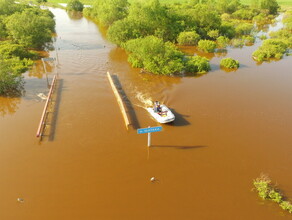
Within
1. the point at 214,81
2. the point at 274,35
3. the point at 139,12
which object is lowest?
the point at 214,81

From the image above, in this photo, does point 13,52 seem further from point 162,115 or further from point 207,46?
point 207,46

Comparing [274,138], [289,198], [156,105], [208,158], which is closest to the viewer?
[289,198]

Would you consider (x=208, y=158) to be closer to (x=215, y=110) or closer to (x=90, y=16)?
(x=215, y=110)

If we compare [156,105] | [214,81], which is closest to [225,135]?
[156,105]

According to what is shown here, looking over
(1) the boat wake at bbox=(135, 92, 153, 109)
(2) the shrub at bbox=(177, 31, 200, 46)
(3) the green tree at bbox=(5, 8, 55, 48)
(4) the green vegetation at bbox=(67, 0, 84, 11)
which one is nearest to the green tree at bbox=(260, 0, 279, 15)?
(2) the shrub at bbox=(177, 31, 200, 46)

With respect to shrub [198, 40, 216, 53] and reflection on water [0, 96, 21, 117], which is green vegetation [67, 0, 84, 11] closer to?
shrub [198, 40, 216, 53]

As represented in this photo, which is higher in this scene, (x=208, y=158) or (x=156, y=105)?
(x=156, y=105)

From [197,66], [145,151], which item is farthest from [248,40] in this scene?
[145,151]
